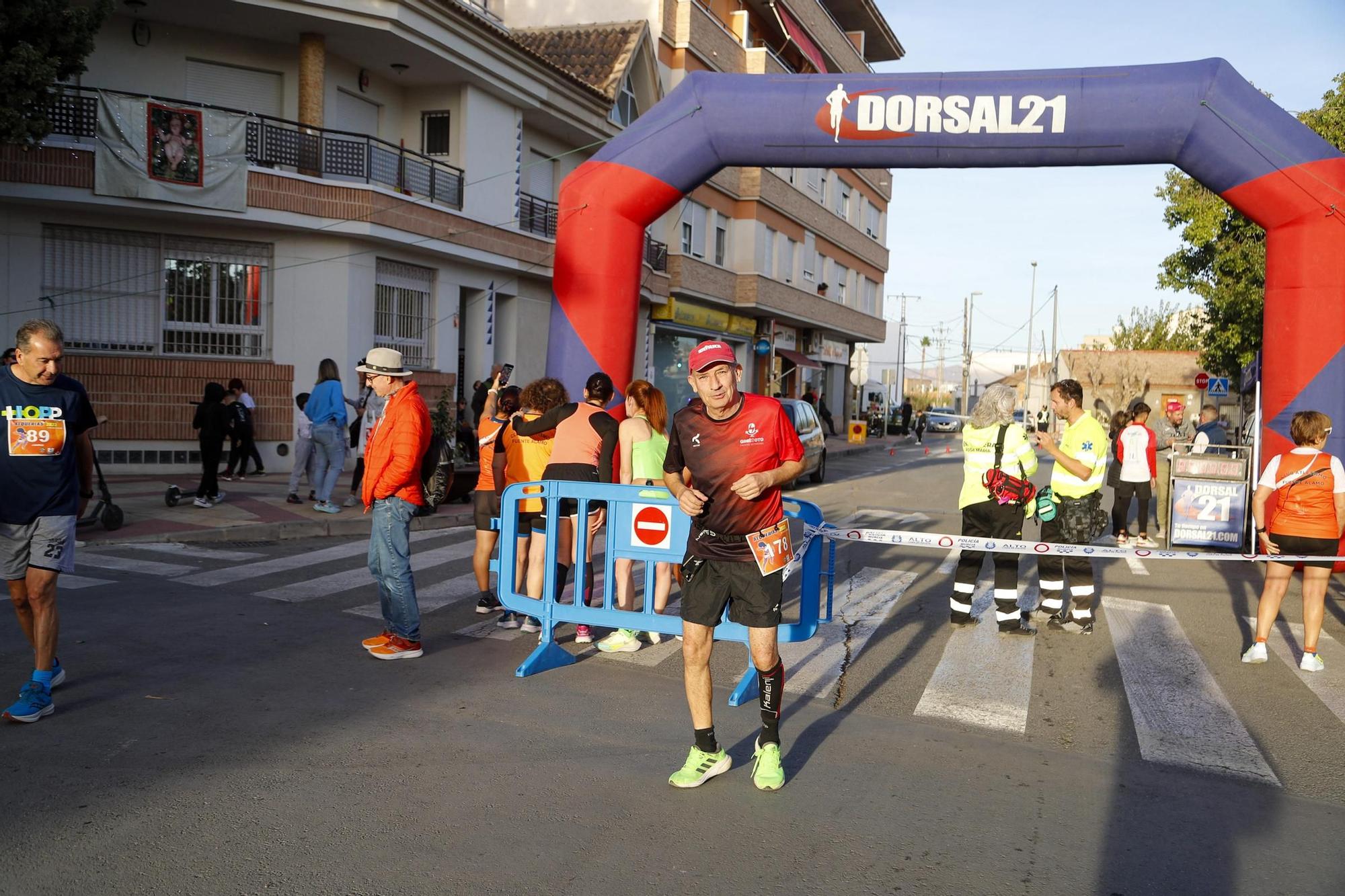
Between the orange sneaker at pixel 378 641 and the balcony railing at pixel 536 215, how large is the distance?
16558mm

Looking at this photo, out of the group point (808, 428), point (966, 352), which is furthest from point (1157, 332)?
point (808, 428)

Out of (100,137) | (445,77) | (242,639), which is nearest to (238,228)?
(100,137)

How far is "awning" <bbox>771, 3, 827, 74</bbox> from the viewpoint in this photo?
109 ft

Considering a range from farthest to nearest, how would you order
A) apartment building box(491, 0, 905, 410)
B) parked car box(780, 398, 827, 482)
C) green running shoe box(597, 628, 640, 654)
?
apartment building box(491, 0, 905, 410) < parked car box(780, 398, 827, 482) < green running shoe box(597, 628, 640, 654)

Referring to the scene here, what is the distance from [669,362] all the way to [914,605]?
22.5 meters

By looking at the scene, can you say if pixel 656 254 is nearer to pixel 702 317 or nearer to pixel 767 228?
pixel 702 317

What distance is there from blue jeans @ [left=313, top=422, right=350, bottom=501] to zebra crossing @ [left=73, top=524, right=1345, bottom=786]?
197cm

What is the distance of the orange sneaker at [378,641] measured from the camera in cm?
655

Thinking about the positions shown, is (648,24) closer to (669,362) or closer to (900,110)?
(669,362)

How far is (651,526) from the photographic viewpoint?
21.6 feet

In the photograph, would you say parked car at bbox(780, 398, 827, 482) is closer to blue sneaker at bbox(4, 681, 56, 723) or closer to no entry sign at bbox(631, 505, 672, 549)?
no entry sign at bbox(631, 505, 672, 549)

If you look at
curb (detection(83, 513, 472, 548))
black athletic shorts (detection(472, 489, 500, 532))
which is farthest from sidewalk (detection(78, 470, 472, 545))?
black athletic shorts (detection(472, 489, 500, 532))

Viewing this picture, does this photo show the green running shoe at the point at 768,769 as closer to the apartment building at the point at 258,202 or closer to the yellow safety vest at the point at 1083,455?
the yellow safety vest at the point at 1083,455

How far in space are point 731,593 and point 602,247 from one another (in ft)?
28.9
